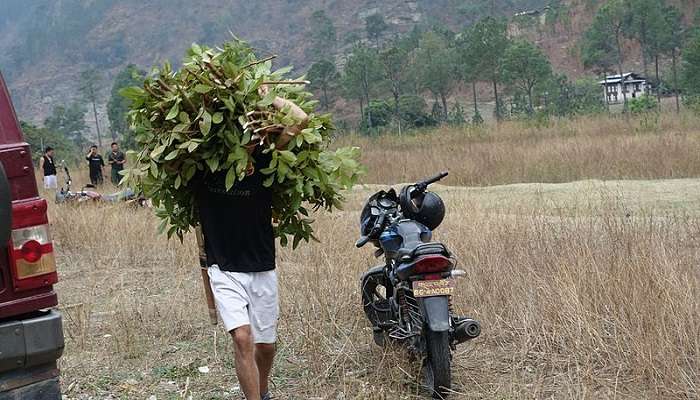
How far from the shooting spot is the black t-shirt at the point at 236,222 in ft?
13.2

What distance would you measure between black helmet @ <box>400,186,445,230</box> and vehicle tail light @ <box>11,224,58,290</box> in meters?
1.99

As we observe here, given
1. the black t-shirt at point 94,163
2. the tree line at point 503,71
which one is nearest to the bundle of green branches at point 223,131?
the black t-shirt at point 94,163

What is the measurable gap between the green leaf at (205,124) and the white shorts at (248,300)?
660 millimetres

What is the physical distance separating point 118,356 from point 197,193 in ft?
5.64

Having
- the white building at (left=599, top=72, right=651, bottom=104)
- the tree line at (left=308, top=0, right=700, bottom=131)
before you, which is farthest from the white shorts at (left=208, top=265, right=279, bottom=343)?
the white building at (left=599, top=72, right=651, bottom=104)

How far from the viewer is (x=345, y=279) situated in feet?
20.0

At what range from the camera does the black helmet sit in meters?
4.70

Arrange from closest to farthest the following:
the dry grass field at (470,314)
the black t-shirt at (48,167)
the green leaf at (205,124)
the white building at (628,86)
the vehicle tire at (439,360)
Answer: the green leaf at (205,124) → the vehicle tire at (439,360) → the dry grass field at (470,314) → the black t-shirt at (48,167) → the white building at (628,86)

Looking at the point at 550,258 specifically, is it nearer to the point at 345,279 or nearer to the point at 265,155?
the point at 345,279

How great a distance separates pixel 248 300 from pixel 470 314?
6.12ft

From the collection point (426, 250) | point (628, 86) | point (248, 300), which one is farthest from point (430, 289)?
point (628, 86)

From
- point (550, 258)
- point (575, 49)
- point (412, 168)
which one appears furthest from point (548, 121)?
point (575, 49)

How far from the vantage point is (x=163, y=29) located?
5017 inches

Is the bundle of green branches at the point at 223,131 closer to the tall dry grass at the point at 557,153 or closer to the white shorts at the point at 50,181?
the tall dry grass at the point at 557,153
